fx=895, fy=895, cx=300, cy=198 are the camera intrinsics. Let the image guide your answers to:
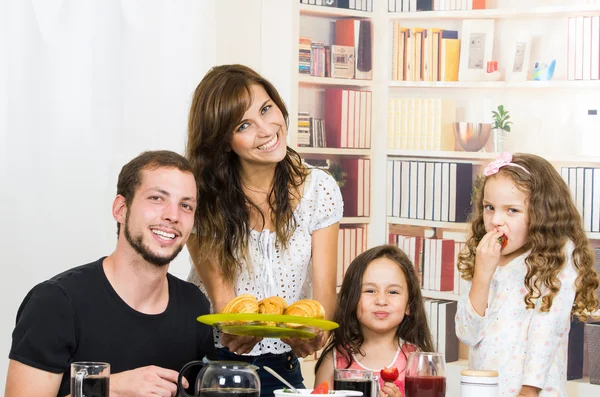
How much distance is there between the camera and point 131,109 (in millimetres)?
4336

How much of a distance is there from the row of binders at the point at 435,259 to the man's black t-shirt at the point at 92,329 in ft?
9.40

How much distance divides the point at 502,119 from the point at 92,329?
3.16 meters

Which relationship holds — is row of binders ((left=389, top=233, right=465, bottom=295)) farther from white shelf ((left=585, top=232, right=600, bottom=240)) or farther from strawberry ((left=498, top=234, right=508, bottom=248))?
strawberry ((left=498, top=234, right=508, bottom=248))

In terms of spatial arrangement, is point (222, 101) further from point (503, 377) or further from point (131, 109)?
point (131, 109)

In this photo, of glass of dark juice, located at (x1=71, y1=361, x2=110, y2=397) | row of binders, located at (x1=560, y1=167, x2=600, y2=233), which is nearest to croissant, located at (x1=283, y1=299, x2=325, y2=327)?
glass of dark juice, located at (x1=71, y1=361, x2=110, y2=397)

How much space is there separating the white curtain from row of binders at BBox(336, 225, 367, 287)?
1121 mm

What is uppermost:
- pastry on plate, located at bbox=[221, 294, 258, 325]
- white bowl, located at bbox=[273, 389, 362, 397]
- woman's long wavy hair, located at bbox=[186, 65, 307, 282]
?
woman's long wavy hair, located at bbox=[186, 65, 307, 282]

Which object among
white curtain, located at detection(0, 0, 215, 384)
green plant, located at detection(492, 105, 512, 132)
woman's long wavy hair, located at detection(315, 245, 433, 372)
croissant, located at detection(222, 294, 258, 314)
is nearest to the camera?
croissant, located at detection(222, 294, 258, 314)

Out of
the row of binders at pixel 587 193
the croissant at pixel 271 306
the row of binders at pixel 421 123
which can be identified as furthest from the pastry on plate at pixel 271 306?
the row of binders at pixel 421 123

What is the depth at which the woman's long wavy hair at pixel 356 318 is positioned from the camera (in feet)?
8.84

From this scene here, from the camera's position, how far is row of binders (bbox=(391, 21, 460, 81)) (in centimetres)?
490

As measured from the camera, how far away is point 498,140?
474cm

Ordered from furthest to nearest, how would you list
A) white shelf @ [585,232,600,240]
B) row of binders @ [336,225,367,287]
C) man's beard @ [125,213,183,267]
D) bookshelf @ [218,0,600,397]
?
row of binders @ [336,225,367,287], bookshelf @ [218,0,600,397], white shelf @ [585,232,600,240], man's beard @ [125,213,183,267]

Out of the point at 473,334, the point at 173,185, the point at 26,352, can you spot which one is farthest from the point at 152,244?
the point at 473,334
